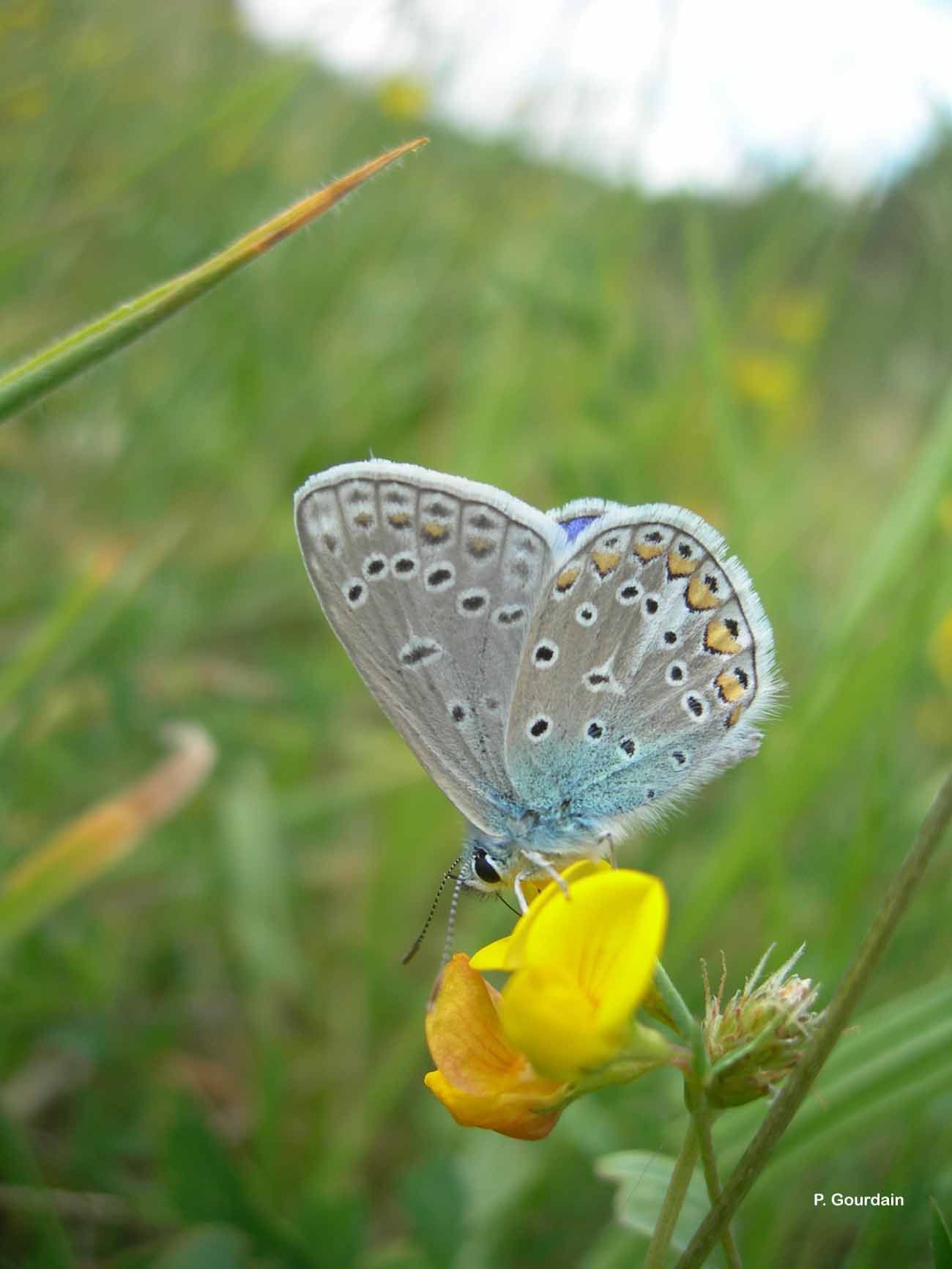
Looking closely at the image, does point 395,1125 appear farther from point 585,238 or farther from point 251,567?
point 585,238

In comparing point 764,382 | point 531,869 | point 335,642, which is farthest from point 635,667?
point 764,382

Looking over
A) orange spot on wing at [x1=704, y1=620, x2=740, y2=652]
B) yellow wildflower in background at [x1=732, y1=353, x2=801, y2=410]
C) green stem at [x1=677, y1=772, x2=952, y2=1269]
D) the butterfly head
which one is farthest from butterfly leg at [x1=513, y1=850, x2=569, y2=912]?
yellow wildflower in background at [x1=732, y1=353, x2=801, y2=410]

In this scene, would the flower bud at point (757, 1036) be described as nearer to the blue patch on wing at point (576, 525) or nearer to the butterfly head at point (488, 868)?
the butterfly head at point (488, 868)

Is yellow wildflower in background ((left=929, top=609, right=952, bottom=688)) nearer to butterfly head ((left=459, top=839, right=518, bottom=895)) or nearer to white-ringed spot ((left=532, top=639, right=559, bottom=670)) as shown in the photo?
white-ringed spot ((left=532, top=639, right=559, bottom=670))

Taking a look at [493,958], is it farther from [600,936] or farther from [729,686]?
[729,686]

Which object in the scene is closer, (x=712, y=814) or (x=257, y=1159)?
(x=257, y=1159)

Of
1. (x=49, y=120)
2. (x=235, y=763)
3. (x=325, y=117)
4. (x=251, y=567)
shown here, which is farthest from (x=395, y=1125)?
(x=325, y=117)

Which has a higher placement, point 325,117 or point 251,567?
point 325,117
